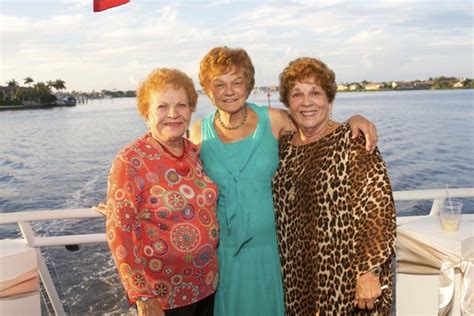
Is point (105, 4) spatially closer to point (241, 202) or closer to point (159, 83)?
point (159, 83)

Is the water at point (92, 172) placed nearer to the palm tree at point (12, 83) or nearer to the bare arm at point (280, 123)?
the bare arm at point (280, 123)

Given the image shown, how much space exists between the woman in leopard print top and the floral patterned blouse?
1.25 feet

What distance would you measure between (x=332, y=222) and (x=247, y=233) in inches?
16.0

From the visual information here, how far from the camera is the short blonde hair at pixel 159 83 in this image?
188 centimetres

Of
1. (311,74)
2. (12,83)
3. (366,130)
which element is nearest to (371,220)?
(366,130)

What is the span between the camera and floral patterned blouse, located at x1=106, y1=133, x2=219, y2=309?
1711 mm

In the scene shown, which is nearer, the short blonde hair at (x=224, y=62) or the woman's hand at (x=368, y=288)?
the woman's hand at (x=368, y=288)


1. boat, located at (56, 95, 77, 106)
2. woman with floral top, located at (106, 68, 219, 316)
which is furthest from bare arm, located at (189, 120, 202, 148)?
boat, located at (56, 95, 77, 106)

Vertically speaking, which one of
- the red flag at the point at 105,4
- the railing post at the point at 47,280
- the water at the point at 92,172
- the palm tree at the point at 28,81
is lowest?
the water at the point at 92,172

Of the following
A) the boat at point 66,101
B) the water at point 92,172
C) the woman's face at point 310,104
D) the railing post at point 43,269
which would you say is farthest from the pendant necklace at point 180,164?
the boat at point 66,101

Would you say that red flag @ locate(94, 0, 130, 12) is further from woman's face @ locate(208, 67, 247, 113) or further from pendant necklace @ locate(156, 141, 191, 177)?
pendant necklace @ locate(156, 141, 191, 177)

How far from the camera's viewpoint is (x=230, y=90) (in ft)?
7.24

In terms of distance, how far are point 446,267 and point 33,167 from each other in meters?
24.5

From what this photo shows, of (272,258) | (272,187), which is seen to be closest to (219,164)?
(272,187)
